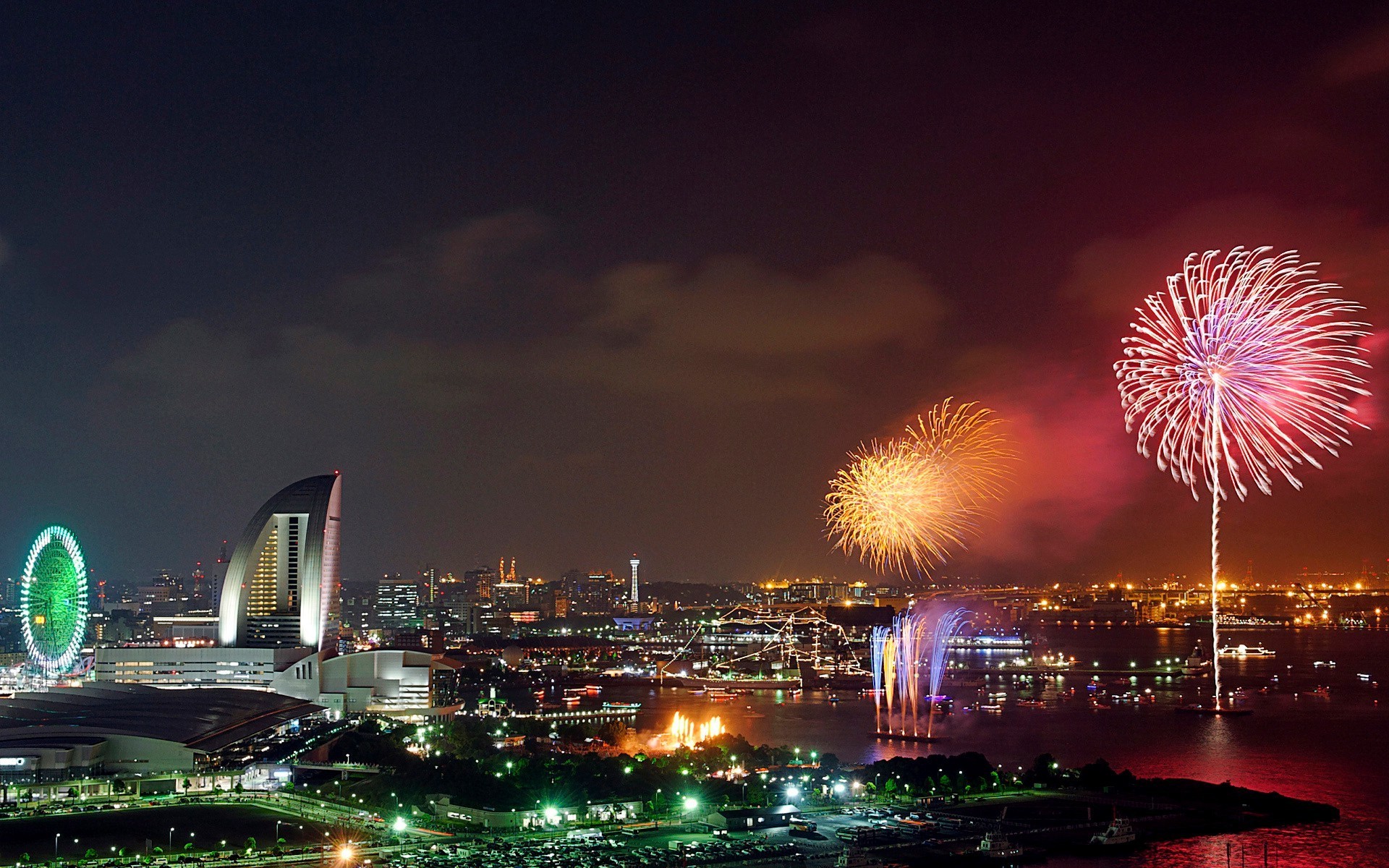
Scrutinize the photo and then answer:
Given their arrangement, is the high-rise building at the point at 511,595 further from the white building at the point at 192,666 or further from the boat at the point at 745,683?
the white building at the point at 192,666

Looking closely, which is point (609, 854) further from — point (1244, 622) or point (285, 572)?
point (1244, 622)

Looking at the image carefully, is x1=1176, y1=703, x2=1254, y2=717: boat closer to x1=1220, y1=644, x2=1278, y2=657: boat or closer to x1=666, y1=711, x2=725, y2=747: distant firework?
x1=666, y1=711, x2=725, y2=747: distant firework

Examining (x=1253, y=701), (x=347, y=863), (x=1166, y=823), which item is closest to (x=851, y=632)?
(x=1253, y=701)

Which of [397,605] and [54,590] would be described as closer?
[54,590]

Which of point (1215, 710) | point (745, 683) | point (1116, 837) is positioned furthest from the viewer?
point (745, 683)

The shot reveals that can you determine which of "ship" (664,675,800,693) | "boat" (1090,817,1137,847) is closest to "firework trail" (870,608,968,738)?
"ship" (664,675,800,693)

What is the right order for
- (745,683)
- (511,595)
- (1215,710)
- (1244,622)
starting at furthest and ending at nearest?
(511,595), (1244,622), (745,683), (1215,710)

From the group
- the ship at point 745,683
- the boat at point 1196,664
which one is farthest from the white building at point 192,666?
the boat at point 1196,664

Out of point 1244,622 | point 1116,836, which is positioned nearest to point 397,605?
point 1244,622
